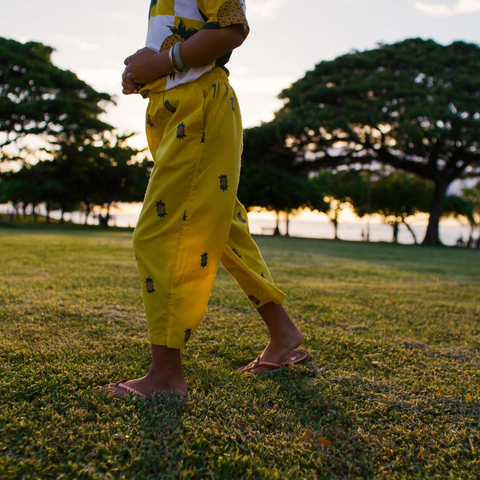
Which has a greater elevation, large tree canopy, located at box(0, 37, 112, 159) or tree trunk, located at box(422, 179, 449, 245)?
large tree canopy, located at box(0, 37, 112, 159)

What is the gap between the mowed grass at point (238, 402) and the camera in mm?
1094

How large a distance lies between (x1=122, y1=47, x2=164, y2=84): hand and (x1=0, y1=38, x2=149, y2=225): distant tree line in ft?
66.2

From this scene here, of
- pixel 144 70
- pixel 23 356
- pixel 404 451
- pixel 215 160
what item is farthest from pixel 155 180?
pixel 404 451

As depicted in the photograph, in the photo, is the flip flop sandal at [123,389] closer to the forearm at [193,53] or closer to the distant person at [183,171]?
the distant person at [183,171]

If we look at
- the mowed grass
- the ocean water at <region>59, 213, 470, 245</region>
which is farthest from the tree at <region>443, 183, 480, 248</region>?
the mowed grass

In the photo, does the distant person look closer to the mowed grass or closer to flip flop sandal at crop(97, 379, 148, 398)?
flip flop sandal at crop(97, 379, 148, 398)

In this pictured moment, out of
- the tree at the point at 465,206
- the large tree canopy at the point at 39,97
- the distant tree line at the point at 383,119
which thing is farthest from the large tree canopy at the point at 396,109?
the tree at the point at 465,206

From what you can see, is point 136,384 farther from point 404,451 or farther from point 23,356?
point 404,451

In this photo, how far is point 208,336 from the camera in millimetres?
2211

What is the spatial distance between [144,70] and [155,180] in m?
0.42

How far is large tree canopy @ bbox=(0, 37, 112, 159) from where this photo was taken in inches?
750

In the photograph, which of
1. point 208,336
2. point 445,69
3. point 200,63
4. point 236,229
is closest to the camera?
point 200,63

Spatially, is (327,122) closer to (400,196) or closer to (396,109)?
(396,109)

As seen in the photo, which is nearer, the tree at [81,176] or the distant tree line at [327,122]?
the distant tree line at [327,122]
